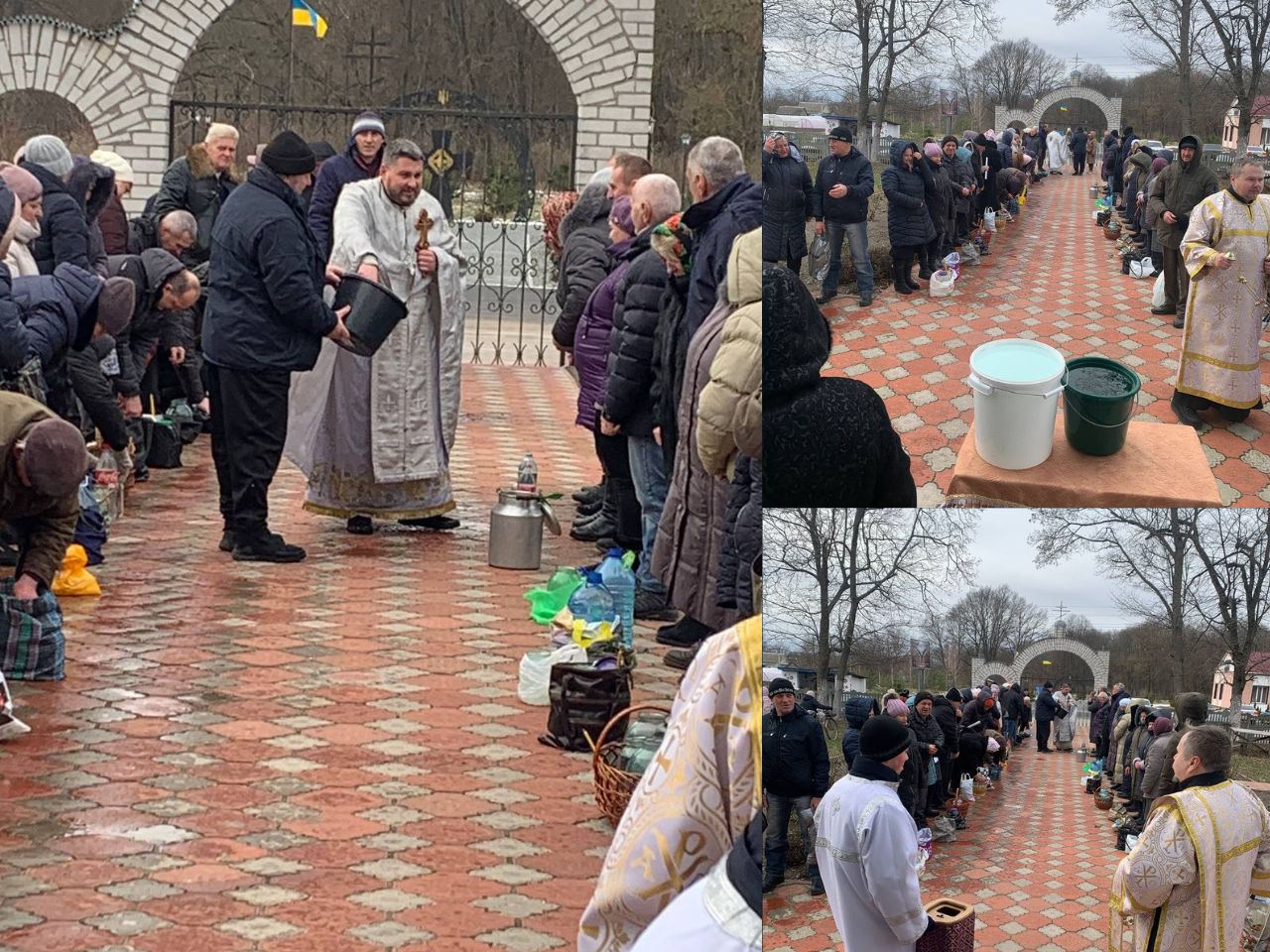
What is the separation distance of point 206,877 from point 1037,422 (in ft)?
9.00

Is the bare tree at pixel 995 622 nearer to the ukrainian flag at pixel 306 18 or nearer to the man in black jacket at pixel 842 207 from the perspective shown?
the man in black jacket at pixel 842 207

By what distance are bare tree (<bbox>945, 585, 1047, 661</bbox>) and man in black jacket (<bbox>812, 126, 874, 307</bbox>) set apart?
0.27 m

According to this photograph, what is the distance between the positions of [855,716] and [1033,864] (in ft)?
0.61

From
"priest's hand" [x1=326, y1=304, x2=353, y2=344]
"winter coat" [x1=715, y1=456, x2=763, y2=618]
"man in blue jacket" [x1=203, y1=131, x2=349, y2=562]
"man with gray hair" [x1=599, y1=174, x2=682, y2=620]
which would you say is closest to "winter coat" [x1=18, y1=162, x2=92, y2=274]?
"man in blue jacket" [x1=203, y1=131, x2=349, y2=562]

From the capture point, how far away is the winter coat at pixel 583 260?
6.93m

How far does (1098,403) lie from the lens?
1.34 m

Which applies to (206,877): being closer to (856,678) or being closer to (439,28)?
(856,678)

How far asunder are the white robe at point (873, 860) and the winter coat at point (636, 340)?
4.21 metres

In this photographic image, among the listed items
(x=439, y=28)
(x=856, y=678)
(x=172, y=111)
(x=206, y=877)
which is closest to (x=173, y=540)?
(x=206, y=877)

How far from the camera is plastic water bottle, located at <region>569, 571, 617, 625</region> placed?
560cm

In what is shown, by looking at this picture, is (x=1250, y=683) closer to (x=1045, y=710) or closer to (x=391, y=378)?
(x=1045, y=710)

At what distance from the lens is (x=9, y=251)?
21.1 feet

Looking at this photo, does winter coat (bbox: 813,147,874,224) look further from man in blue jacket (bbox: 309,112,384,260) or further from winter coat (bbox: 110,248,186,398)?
winter coat (bbox: 110,248,186,398)

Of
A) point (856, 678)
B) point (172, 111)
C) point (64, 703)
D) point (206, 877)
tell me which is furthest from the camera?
point (172, 111)
